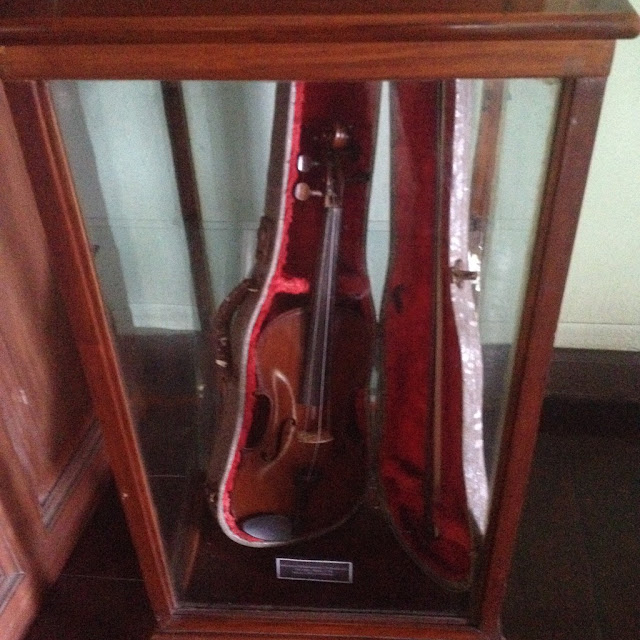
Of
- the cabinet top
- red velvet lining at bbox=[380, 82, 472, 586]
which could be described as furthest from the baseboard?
the cabinet top

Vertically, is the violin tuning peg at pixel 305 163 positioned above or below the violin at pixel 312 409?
above

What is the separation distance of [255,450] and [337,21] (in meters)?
0.61

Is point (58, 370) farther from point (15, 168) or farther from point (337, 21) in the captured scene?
point (337, 21)

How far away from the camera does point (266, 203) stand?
0.87m

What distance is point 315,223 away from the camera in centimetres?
86

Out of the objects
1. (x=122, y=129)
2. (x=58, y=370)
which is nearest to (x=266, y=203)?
(x=122, y=129)

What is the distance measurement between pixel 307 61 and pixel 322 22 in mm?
36

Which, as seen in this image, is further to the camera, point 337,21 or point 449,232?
point 449,232

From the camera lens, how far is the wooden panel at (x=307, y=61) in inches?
20.7

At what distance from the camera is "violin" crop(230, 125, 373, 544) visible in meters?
0.85

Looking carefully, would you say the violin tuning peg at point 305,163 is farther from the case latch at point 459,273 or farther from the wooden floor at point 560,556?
the wooden floor at point 560,556

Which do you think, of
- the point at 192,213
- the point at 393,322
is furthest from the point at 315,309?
the point at 192,213

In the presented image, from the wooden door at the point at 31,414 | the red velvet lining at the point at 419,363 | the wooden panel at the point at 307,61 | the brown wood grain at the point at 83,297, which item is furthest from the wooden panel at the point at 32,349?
the red velvet lining at the point at 419,363

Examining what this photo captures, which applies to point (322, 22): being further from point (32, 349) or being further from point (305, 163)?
point (32, 349)
